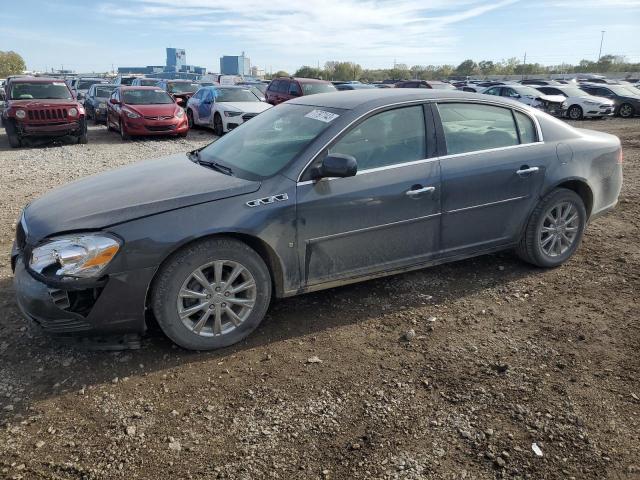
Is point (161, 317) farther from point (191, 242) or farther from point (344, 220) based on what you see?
point (344, 220)

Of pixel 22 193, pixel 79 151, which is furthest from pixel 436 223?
pixel 79 151

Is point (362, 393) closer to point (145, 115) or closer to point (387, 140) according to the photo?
point (387, 140)

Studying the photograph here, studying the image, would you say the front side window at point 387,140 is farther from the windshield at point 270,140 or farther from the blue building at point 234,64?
the blue building at point 234,64

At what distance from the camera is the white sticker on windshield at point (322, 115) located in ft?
12.7

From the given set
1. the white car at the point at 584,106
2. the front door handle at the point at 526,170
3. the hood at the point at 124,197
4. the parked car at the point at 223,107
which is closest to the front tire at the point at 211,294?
the hood at the point at 124,197

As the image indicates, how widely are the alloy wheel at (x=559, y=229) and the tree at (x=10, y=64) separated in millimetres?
99793

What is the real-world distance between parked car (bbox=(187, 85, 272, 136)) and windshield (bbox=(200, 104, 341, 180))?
9.96 metres

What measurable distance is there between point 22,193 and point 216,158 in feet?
17.3

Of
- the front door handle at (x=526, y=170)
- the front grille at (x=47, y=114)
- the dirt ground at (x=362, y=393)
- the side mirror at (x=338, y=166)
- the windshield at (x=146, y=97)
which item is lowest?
the dirt ground at (x=362, y=393)

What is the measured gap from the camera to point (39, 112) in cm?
1252

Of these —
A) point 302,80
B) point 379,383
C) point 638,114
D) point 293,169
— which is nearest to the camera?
point 379,383

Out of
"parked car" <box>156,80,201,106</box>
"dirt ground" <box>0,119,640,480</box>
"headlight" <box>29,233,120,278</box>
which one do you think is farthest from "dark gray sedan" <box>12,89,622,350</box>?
"parked car" <box>156,80,201,106</box>

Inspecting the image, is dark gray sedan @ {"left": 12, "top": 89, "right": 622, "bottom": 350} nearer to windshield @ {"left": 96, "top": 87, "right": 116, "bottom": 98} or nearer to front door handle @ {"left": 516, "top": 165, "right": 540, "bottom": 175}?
front door handle @ {"left": 516, "top": 165, "right": 540, "bottom": 175}

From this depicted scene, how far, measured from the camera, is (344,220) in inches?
145
